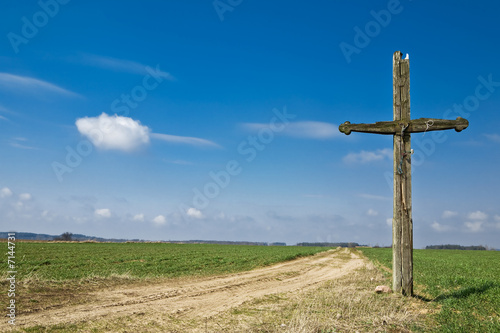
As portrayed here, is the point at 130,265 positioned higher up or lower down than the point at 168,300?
lower down

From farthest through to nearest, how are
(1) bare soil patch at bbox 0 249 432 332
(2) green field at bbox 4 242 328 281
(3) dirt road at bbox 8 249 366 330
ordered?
(2) green field at bbox 4 242 328 281
(3) dirt road at bbox 8 249 366 330
(1) bare soil patch at bbox 0 249 432 332

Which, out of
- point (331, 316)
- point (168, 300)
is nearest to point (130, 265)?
point (168, 300)

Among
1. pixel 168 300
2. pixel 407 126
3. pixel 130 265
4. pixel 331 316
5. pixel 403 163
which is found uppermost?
pixel 407 126

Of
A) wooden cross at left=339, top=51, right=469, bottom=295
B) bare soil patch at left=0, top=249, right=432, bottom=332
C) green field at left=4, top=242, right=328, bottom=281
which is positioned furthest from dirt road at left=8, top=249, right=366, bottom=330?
wooden cross at left=339, top=51, right=469, bottom=295

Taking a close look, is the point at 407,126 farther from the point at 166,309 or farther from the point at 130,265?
the point at 130,265

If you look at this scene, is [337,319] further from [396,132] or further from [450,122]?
[450,122]

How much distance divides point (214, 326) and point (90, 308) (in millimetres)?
3532

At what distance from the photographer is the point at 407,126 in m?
9.48

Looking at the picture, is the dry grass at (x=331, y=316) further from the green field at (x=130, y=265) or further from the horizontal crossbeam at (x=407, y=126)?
the green field at (x=130, y=265)

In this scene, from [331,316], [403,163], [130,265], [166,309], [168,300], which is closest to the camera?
[331,316]

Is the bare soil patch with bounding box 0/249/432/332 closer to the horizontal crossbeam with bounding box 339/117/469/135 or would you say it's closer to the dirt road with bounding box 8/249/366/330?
the dirt road with bounding box 8/249/366/330

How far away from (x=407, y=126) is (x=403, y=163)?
1.02 m

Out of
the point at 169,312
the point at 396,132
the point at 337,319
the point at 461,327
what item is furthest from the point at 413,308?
the point at 169,312

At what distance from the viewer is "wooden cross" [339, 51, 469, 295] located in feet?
30.6
